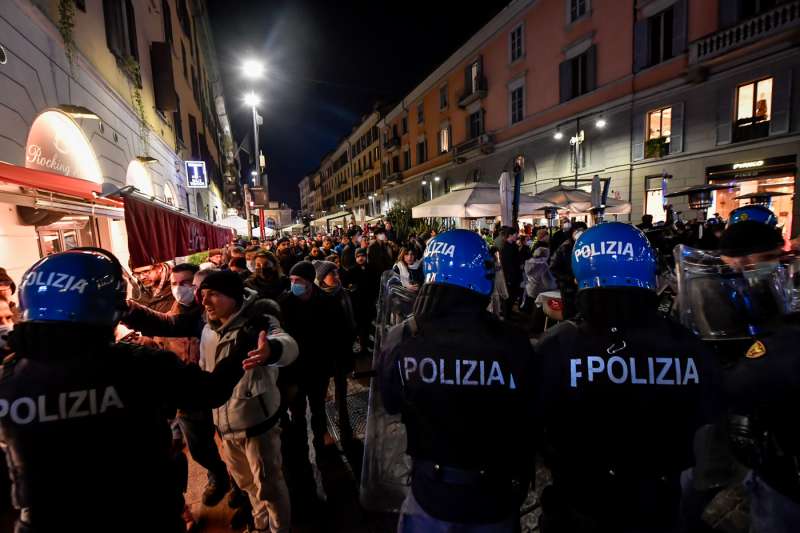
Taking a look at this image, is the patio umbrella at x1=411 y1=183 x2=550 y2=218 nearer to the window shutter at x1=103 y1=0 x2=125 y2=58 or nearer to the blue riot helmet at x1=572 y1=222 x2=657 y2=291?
the blue riot helmet at x1=572 y1=222 x2=657 y2=291

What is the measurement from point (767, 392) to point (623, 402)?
0.76 m

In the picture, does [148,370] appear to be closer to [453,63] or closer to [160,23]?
[160,23]

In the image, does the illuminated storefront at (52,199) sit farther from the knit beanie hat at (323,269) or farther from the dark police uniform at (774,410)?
the dark police uniform at (774,410)

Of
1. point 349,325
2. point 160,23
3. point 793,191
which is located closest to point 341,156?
point 160,23

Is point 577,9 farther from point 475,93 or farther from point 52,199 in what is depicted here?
point 52,199

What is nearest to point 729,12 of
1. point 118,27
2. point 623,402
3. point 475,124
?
point 475,124

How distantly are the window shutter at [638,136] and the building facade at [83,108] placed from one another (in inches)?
725

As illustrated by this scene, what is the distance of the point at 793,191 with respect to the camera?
40.5 feet

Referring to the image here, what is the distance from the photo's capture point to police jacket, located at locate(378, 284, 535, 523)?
1.50 metres

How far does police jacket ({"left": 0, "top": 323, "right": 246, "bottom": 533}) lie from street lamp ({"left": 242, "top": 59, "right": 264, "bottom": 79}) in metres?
14.3

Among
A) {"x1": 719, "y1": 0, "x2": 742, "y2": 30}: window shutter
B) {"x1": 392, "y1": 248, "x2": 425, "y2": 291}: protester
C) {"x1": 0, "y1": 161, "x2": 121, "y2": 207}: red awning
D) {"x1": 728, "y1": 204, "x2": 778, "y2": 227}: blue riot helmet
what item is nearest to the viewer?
{"x1": 0, "y1": 161, "x2": 121, "y2": 207}: red awning

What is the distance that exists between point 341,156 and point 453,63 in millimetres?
38723

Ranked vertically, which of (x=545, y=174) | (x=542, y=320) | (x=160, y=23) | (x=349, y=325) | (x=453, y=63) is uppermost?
(x=453, y=63)

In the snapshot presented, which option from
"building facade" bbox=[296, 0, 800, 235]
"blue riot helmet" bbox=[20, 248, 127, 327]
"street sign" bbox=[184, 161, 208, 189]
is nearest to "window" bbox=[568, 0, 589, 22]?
"building facade" bbox=[296, 0, 800, 235]
